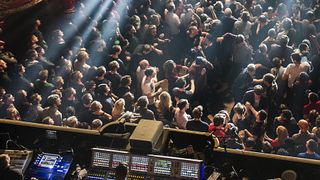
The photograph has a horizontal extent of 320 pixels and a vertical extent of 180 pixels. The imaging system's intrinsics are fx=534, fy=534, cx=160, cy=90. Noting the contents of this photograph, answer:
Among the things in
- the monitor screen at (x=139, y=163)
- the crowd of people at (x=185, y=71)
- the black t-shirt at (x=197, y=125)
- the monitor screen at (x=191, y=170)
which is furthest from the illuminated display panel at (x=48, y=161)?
the black t-shirt at (x=197, y=125)

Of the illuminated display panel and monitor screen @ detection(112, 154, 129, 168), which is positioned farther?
the illuminated display panel

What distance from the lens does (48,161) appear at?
5.92 metres

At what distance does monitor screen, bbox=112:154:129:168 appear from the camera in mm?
5504

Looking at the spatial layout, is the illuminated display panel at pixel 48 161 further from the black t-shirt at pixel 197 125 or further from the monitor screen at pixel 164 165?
the black t-shirt at pixel 197 125

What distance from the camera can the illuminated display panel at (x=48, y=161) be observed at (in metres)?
5.88

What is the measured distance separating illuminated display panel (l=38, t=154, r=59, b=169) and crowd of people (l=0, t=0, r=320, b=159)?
1.63 m

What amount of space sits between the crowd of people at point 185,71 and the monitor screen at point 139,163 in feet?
5.85

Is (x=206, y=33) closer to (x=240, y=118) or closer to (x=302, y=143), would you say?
(x=240, y=118)

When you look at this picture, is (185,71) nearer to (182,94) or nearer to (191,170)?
(182,94)

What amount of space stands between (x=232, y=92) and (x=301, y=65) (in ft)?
3.83

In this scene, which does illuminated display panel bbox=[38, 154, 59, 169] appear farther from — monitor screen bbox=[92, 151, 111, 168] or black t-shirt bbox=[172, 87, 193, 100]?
black t-shirt bbox=[172, 87, 193, 100]

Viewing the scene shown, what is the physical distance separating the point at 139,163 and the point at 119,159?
216 millimetres

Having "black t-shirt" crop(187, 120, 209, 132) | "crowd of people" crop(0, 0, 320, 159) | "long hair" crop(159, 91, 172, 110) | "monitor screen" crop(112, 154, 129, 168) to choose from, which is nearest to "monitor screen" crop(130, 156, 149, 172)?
"monitor screen" crop(112, 154, 129, 168)

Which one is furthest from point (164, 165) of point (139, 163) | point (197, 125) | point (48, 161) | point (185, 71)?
point (185, 71)
